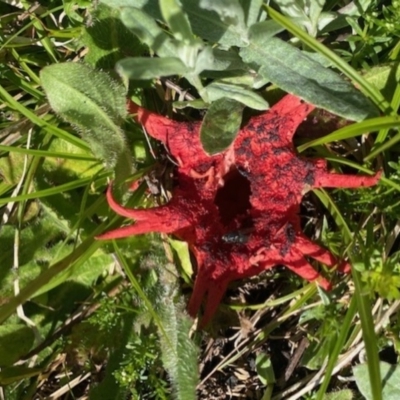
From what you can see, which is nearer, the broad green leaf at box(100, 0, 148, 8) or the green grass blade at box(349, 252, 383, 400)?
the green grass blade at box(349, 252, 383, 400)

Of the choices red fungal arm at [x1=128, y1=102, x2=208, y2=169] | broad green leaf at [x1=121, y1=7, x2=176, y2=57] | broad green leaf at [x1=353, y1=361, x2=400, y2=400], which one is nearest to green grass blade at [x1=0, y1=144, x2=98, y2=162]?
red fungal arm at [x1=128, y1=102, x2=208, y2=169]

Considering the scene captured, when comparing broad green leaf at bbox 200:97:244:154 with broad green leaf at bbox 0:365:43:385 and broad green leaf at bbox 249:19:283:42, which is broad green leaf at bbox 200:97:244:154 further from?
broad green leaf at bbox 0:365:43:385

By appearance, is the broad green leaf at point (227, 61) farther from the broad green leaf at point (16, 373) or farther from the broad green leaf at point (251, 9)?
the broad green leaf at point (16, 373)

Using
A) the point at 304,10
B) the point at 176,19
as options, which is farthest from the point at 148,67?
the point at 304,10

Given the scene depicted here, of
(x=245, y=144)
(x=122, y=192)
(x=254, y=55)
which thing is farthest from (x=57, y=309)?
(x=254, y=55)

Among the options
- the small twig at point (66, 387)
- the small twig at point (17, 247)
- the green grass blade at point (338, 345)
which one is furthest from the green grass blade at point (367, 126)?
the small twig at point (66, 387)

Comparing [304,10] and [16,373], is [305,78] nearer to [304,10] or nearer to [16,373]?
[304,10]

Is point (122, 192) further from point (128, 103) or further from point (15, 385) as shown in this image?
point (15, 385)

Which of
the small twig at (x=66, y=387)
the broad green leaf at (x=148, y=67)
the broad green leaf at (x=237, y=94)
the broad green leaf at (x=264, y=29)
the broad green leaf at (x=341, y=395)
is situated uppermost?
the broad green leaf at (x=148, y=67)
